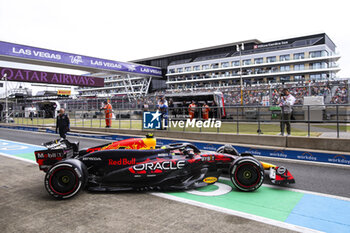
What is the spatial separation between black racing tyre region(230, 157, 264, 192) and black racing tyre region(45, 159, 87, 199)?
9.75 ft

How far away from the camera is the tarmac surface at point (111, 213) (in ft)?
11.8

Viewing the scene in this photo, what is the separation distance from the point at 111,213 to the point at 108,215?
80mm

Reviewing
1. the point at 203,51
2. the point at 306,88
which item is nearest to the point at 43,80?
the point at 306,88

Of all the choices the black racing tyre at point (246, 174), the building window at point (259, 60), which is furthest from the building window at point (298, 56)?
the black racing tyre at point (246, 174)

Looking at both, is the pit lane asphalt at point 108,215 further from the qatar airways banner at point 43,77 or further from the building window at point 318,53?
the building window at point 318,53

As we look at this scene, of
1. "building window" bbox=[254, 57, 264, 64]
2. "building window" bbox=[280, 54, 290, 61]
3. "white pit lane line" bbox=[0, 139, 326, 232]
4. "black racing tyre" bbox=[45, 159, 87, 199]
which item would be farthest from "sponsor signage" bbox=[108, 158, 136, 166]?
"building window" bbox=[254, 57, 264, 64]

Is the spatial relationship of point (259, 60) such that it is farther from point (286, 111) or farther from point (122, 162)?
point (122, 162)

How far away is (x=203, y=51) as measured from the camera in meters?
78.2

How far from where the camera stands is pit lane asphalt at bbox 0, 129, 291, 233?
11.8 feet

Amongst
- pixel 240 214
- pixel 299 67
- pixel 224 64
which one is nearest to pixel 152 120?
pixel 240 214

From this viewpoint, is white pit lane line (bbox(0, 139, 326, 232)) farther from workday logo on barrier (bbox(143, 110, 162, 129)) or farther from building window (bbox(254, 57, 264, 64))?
building window (bbox(254, 57, 264, 64))

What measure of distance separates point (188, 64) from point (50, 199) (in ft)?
230

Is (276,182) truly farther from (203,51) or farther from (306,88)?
(203,51)

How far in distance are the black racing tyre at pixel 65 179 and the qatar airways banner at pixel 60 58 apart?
85.7 ft
